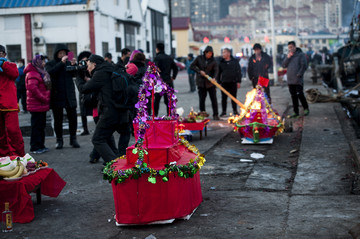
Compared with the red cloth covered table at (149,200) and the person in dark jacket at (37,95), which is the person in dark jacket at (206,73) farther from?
the red cloth covered table at (149,200)

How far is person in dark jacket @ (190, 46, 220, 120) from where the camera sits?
1442 centimetres

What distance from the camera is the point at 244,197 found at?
22.5 feet

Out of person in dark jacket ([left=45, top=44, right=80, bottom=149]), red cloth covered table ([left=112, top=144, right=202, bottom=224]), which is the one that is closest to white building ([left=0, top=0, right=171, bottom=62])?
person in dark jacket ([left=45, top=44, right=80, bottom=149])

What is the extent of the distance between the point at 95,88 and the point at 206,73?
705cm

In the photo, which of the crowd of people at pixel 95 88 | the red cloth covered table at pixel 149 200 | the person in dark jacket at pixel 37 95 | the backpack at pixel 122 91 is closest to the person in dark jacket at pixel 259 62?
the crowd of people at pixel 95 88

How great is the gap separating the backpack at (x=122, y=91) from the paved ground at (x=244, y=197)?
1.19m

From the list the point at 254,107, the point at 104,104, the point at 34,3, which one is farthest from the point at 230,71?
the point at 34,3

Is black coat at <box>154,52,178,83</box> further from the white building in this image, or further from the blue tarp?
the blue tarp

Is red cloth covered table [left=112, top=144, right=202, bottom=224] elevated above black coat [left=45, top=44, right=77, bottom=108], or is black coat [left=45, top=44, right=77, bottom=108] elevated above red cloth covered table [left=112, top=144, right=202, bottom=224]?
black coat [left=45, top=44, right=77, bottom=108]

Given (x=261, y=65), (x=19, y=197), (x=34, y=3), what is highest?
(x=34, y=3)

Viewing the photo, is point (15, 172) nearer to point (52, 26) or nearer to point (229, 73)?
point (229, 73)

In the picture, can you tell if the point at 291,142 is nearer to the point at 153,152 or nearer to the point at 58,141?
the point at 58,141

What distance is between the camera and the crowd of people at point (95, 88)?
795cm

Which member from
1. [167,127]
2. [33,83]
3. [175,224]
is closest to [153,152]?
[167,127]
